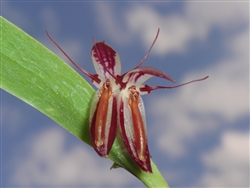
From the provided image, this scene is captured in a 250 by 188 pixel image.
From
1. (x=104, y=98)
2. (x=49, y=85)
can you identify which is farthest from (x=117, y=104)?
(x=49, y=85)

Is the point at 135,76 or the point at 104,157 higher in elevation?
the point at 135,76

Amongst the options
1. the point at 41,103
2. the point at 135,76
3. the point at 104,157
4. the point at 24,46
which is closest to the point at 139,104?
the point at 135,76

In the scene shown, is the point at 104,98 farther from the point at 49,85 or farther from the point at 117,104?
the point at 49,85

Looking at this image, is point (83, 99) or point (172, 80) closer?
point (172, 80)

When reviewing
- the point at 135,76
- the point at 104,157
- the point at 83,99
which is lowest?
the point at 104,157

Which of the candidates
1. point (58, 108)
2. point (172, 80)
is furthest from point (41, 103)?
point (172, 80)

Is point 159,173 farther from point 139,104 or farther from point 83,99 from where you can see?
point 83,99
